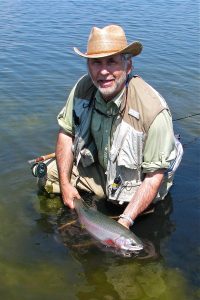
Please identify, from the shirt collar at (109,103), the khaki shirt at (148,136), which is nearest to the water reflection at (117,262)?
the khaki shirt at (148,136)

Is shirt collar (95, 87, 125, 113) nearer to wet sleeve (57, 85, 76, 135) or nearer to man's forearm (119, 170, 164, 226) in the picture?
wet sleeve (57, 85, 76, 135)

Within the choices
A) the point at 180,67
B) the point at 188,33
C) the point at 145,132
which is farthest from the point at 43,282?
the point at 188,33

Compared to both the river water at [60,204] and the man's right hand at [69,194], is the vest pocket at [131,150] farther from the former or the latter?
the river water at [60,204]

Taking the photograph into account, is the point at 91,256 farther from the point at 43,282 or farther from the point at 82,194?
the point at 82,194

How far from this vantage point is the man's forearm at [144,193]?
16.8 feet

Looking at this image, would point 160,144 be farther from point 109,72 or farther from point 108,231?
point 108,231

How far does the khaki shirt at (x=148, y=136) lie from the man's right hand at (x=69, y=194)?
0.53m

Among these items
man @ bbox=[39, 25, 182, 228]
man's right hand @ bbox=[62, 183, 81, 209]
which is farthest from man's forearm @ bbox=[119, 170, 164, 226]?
man's right hand @ bbox=[62, 183, 81, 209]

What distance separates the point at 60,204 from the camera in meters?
6.40

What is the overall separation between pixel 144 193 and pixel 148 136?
26.6 inches

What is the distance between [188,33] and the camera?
1814 centimetres

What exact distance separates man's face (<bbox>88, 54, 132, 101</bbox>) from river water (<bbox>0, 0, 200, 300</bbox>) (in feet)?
6.47

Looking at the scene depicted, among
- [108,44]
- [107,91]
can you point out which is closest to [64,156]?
[107,91]

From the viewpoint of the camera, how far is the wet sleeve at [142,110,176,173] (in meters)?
4.95
